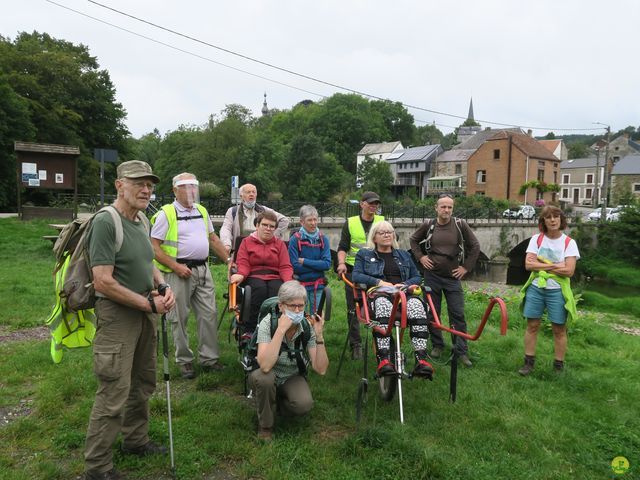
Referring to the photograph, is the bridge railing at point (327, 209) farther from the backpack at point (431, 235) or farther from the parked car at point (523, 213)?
the backpack at point (431, 235)

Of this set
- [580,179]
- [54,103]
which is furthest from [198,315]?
[580,179]

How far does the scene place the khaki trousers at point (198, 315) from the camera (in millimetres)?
4828

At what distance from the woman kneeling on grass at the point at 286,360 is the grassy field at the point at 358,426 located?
0.23 meters

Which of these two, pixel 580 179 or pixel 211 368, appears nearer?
pixel 211 368

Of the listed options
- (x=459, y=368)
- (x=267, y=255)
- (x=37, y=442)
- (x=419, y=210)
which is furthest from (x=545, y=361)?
(x=419, y=210)

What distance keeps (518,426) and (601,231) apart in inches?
1476

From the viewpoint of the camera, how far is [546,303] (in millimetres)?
5316

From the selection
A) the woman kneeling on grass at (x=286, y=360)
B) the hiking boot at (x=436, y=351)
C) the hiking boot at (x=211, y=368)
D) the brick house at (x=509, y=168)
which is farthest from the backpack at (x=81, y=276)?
the brick house at (x=509, y=168)

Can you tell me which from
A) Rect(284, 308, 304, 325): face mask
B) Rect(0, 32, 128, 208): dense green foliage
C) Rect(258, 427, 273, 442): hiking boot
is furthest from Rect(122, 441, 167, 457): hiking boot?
Rect(0, 32, 128, 208): dense green foliage

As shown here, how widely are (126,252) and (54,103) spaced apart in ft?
115

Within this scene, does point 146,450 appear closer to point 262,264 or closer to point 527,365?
point 262,264

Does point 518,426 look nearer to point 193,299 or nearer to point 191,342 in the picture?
point 193,299

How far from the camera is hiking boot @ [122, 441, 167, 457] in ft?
11.0

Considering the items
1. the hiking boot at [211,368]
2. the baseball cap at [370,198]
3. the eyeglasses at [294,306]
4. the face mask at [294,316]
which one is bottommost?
→ the hiking boot at [211,368]
